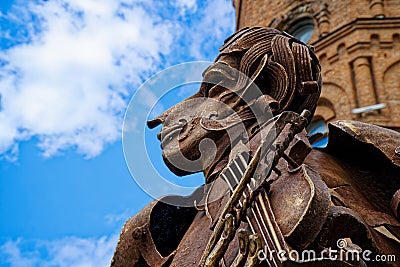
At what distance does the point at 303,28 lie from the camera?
19844 millimetres

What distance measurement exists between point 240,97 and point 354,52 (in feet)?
51.4

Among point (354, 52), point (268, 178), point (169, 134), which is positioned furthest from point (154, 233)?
point (354, 52)

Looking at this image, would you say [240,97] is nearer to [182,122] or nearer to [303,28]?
[182,122]

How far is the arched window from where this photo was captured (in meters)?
19.5

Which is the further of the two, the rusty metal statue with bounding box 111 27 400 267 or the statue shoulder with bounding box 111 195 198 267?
the statue shoulder with bounding box 111 195 198 267

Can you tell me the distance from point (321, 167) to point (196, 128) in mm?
454

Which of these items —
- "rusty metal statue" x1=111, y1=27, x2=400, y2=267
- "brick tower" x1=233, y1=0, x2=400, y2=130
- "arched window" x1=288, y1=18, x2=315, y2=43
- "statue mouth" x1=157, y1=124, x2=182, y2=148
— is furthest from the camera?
"arched window" x1=288, y1=18, x2=315, y2=43

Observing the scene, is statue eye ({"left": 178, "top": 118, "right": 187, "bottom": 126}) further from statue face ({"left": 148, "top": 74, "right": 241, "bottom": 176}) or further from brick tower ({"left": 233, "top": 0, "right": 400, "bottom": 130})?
brick tower ({"left": 233, "top": 0, "right": 400, "bottom": 130})

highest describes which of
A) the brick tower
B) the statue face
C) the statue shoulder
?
the brick tower

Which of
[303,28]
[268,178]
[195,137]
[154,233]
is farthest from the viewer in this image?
[303,28]

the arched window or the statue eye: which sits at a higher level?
the arched window

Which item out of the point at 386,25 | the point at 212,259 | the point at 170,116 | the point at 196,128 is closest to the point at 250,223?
the point at 212,259

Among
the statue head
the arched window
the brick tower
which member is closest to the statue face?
the statue head

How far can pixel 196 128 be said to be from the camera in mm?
2650
